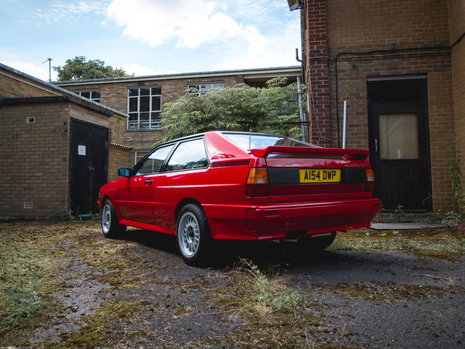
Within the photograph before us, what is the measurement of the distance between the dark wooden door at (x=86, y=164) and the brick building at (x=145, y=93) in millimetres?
11314

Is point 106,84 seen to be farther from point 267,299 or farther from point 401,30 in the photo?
point 267,299

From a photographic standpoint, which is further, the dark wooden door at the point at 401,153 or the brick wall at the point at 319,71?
the brick wall at the point at 319,71

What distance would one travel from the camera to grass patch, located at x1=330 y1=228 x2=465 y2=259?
4.16m

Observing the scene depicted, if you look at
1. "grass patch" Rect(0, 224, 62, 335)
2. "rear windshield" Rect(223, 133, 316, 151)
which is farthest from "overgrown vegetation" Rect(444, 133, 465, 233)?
"grass patch" Rect(0, 224, 62, 335)

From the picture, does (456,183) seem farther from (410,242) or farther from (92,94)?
(92,94)

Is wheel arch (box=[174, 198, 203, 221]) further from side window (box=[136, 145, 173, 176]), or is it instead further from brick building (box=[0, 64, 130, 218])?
brick building (box=[0, 64, 130, 218])

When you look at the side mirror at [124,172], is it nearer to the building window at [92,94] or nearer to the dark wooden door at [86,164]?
the dark wooden door at [86,164]

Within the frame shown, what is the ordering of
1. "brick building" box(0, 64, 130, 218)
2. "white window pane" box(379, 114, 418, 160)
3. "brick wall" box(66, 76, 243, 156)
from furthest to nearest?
"brick wall" box(66, 76, 243, 156) < "brick building" box(0, 64, 130, 218) < "white window pane" box(379, 114, 418, 160)

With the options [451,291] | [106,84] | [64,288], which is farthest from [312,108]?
[106,84]

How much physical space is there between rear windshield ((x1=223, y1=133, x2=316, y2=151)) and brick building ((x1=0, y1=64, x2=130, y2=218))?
603 centimetres

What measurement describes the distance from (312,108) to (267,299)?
5.59 metres

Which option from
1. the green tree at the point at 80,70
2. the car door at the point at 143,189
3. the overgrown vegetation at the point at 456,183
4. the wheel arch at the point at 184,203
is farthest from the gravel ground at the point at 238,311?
the green tree at the point at 80,70

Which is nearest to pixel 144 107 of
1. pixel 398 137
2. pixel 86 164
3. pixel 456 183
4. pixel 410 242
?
pixel 86 164

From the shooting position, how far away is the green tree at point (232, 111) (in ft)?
46.5
